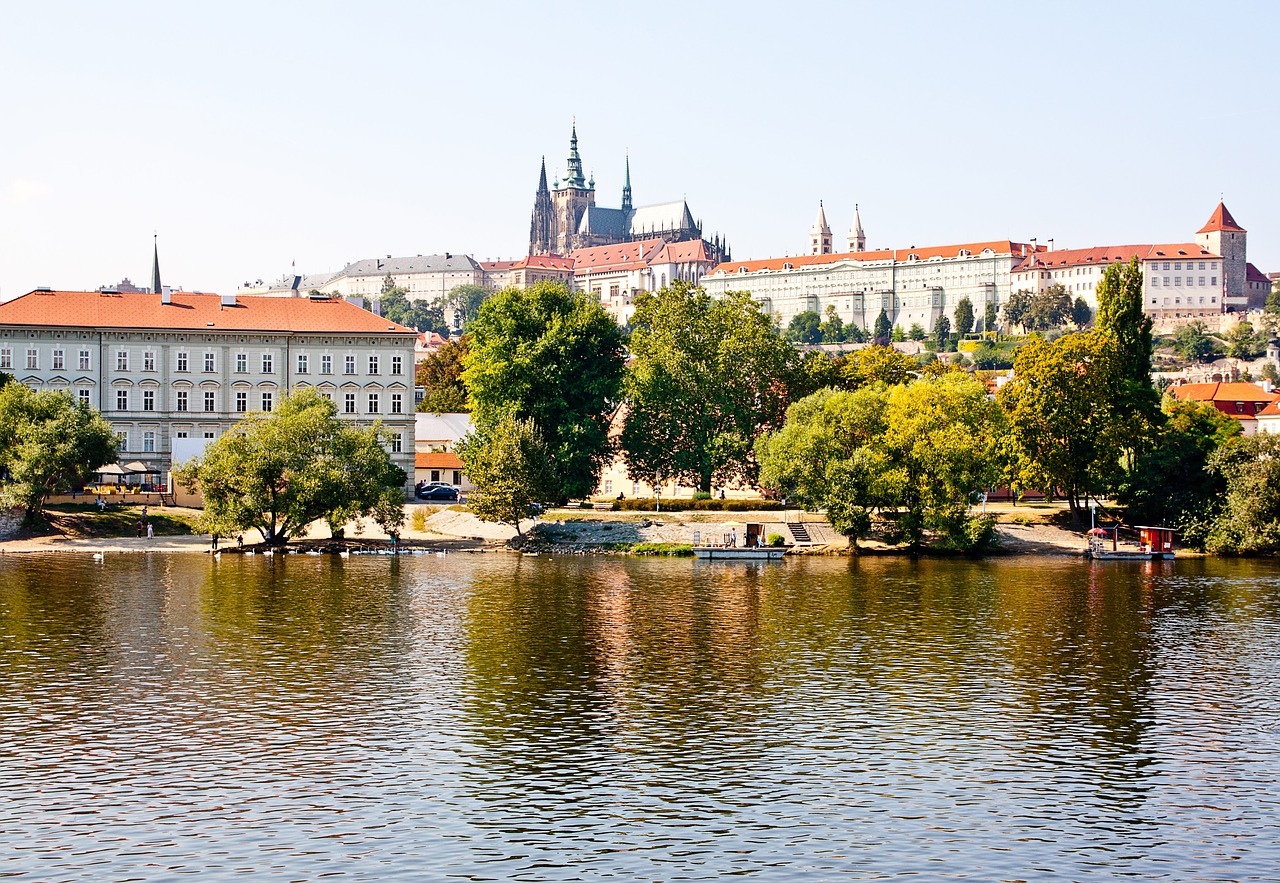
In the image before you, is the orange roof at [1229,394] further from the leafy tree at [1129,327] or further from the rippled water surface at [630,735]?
the rippled water surface at [630,735]

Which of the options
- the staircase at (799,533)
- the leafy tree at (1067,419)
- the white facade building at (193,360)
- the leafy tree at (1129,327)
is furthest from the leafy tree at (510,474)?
the leafy tree at (1129,327)

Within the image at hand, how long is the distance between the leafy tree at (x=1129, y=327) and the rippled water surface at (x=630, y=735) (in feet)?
107

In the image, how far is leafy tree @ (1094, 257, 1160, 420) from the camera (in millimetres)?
87312

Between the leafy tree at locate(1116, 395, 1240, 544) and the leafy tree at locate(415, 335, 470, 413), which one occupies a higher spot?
the leafy tree at locate(415, 335, 470, 413)

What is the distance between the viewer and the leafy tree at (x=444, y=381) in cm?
12875

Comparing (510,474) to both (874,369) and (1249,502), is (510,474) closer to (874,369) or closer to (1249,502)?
(874,369)

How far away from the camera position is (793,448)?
79.9 metres

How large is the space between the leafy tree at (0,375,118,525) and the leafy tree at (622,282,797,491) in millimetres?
31991

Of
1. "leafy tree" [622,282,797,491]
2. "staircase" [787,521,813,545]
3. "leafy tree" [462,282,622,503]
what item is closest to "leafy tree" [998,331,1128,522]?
"staircase" [787,521,813,545]

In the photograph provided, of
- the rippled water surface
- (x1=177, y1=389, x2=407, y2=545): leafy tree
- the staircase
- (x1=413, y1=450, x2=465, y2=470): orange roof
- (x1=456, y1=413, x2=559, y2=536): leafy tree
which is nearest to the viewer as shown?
the rippled water surface

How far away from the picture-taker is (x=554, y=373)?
86125mm

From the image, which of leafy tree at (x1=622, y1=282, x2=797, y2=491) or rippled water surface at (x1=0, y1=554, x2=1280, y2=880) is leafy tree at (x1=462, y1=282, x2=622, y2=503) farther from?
rippled water surface at (x1=0, y1=554, x2=1280, y2=880)

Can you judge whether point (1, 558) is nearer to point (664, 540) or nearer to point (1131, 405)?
point (664, 540)

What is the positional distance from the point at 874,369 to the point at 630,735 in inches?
2921
